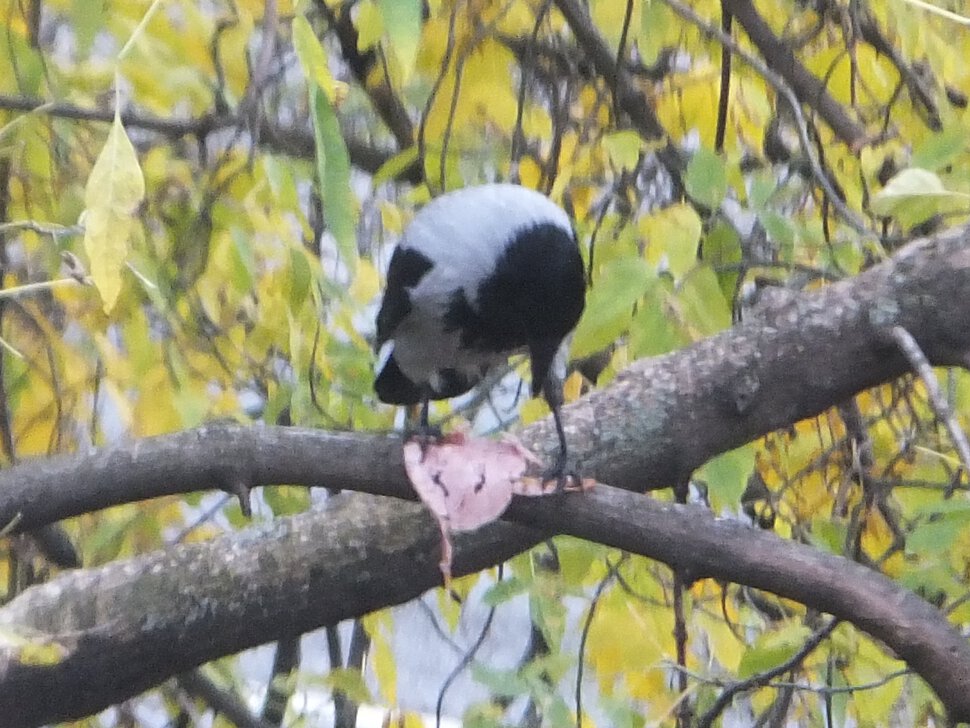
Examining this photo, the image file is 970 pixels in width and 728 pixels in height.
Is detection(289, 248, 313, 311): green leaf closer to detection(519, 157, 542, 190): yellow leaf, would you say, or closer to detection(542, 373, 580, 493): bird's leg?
detection(542, 373, 580, 493): bird's leg

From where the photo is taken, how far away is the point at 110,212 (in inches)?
22.8

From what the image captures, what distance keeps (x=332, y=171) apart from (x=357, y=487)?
0.24m

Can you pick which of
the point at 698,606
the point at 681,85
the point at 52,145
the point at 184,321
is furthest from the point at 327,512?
the point at 681,85

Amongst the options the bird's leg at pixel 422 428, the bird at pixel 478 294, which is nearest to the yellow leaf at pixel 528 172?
the bird at pixel 478 294

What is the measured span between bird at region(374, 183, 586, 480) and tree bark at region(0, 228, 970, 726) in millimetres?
117

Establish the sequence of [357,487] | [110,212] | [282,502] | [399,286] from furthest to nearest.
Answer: [399,286], [282,502], [357,487], [110,212]

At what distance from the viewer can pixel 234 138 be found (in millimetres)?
1235

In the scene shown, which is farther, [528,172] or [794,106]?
[528,172]

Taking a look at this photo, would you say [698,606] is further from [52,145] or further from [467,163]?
[52,145]

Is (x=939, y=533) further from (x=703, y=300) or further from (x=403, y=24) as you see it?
(x=403, y=24)

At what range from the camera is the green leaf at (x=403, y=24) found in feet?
2.18

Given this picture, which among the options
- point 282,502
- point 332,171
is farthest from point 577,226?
point 332,171

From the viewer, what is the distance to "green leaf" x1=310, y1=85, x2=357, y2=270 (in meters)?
0.77

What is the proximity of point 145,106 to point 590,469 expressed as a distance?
0.76 meters
